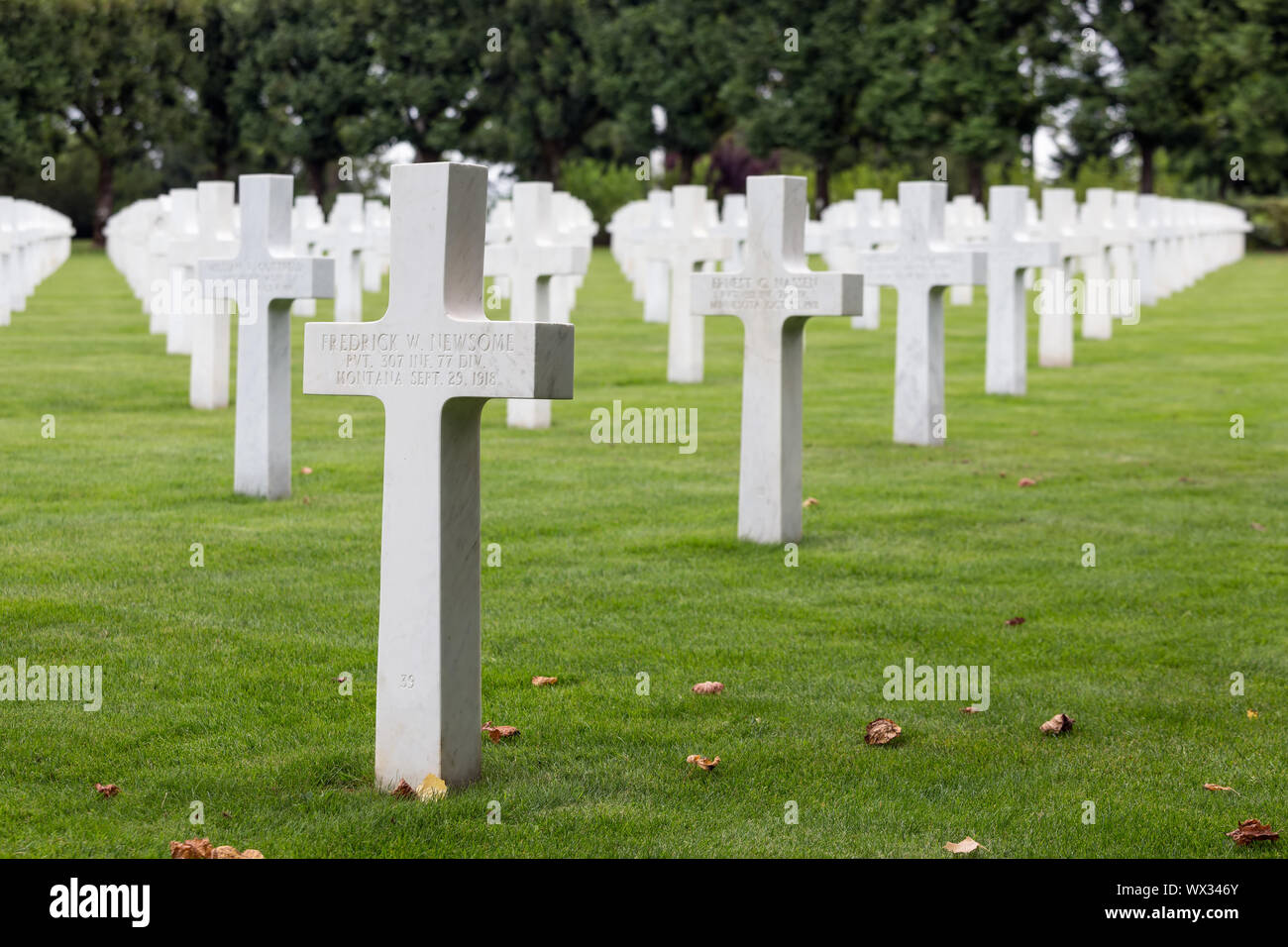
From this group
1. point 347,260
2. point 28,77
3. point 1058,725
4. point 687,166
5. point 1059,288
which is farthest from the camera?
point 687,166

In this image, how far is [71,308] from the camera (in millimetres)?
24984

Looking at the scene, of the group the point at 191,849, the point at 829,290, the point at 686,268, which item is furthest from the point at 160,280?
the point at 191,849

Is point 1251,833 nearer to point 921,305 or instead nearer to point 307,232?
point 921,305

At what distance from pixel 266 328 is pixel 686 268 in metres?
7.93

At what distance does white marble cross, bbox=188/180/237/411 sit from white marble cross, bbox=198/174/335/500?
1373mm

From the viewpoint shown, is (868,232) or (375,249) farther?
(375,249)

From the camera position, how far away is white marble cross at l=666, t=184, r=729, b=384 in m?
16.4

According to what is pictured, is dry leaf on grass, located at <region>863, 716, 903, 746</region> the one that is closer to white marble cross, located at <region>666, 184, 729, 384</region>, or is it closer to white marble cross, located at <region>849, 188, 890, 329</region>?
white marble cross, located at <region>666, 184, 729, 384</region>

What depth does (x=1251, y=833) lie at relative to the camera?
15.5 ft

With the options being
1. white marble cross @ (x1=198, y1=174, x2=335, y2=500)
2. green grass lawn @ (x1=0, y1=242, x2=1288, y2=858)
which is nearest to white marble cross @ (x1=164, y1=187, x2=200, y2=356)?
green grass lawn @ (x1=0, y1=242, x2=1288, y2=858)

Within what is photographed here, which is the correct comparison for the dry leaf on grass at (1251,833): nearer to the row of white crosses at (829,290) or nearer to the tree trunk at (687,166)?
the row of white crosses at (829,290)

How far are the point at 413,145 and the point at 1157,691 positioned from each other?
5520 centimetres

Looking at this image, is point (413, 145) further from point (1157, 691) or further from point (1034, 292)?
point (1157, 691)

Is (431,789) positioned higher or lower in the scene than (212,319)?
lower
